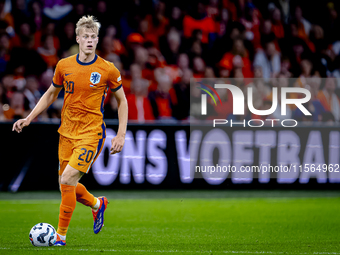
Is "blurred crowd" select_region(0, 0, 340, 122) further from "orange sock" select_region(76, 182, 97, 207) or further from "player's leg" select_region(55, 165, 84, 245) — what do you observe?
"player's leg" select_region(55, 165, 84, 245)

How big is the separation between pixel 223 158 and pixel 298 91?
8.96 feet

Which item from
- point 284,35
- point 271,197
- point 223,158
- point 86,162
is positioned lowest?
point 271,197

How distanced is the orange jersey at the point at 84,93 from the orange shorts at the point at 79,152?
2.4 inches

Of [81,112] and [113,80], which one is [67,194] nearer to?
[81,112]

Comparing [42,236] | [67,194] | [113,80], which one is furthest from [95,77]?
[42,236]

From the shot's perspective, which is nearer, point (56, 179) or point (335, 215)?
point (335, 215)

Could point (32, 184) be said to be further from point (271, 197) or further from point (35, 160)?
point (271, 197)

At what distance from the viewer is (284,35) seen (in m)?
14.6

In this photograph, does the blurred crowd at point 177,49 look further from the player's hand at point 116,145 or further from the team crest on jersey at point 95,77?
the player's hand at point 116,145

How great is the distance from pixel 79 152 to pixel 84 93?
2.10 feet

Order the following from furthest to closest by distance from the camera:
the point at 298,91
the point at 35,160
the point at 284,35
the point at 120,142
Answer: the point at 284,35 < the point at 298,91 < the point at 35,160 < the point at 120,142

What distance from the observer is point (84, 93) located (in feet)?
18.4

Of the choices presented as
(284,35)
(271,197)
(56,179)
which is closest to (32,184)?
(56,179)

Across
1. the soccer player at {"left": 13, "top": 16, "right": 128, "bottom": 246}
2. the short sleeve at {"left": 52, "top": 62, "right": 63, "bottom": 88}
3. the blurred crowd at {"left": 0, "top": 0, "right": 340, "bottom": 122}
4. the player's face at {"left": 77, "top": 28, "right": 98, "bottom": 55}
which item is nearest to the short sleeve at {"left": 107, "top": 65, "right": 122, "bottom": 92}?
the soccer player at {"left": 13, "top": 16, "right": 128, "bottom": 246}
